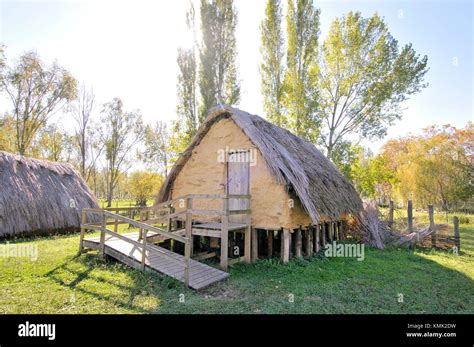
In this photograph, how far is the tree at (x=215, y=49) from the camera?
1847 centimetres

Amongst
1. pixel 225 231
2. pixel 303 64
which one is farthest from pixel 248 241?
pixel 303 64

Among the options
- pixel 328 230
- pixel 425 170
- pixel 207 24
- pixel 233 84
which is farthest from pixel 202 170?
pixel 425 170

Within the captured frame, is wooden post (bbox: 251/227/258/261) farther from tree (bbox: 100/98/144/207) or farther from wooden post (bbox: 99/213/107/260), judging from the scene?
tree (bbox: 100/98/144/207)

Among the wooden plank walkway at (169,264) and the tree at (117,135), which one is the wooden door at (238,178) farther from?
the tree at (117,135)

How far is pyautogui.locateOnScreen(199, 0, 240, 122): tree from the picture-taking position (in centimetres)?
1847

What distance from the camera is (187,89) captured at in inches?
763

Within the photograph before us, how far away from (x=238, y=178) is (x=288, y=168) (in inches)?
73.9

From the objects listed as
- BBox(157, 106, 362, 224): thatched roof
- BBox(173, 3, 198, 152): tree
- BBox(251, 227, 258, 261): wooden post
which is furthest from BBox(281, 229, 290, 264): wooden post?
BBox(173, 3, 198, 152): tree

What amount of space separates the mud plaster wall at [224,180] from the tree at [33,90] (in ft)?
60.8

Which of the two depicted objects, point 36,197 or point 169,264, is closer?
point 169,264

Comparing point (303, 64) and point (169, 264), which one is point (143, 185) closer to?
point (303, 64)

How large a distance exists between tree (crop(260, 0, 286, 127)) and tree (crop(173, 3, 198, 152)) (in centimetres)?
562

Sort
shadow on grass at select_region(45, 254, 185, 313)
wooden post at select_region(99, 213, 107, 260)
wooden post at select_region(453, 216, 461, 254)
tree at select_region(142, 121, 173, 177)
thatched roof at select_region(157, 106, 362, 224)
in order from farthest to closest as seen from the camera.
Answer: tree at select_region(142, 121, 173, 177) → wooden post at select_region(453, 216, 461, 254) → thatched roof at select_region(157, 106, 362, 224) → wooden post at select_region(99, 213, 107, 260) → shadow on grass at select_region(45, 254, 185, 313)
